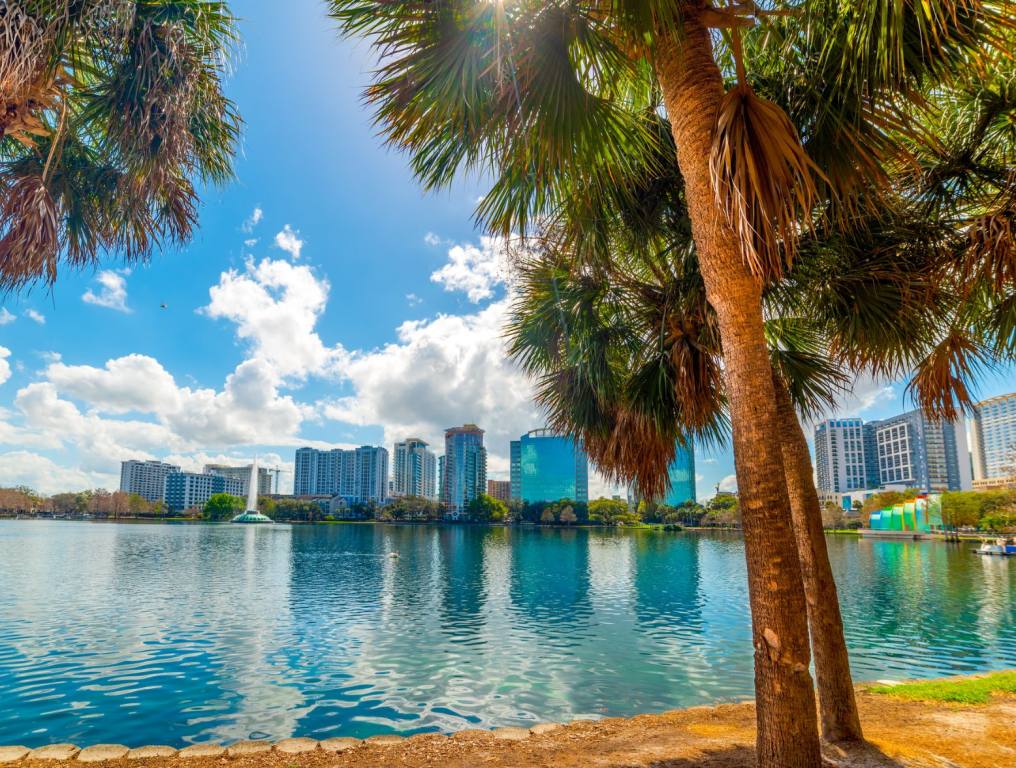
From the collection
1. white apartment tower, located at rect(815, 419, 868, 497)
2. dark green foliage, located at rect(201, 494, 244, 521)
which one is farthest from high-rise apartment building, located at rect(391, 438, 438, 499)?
white apartment tower, located at rect(815, 419, 868, 497)

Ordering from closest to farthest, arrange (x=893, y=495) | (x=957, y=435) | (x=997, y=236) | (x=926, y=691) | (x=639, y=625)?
(x=997, y=236) → (x=926, y=691) → (x=639, y=625) → (x=893, y=495) → (x=957, y=435)

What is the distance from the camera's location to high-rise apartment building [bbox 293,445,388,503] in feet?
577

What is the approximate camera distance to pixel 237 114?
601 cm

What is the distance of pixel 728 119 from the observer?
125 inches

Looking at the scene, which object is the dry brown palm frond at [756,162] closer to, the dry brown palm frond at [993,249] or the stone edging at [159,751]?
the dry brown palm frond at [993,249]

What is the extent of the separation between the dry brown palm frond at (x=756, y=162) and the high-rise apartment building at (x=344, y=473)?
175 meters

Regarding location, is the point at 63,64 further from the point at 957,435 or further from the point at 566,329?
the point at 957,435

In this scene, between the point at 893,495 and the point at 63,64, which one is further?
the point at 893,495

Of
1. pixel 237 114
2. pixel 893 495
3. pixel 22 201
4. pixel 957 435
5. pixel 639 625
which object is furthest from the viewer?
pixel 957 435

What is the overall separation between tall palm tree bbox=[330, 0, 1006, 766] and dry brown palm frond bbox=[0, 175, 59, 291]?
10.5ft

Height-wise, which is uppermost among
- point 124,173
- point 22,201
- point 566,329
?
point 124,173

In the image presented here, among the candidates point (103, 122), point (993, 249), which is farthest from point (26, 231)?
point (993, 249)

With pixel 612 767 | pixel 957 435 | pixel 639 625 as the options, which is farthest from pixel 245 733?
pixel 957 435

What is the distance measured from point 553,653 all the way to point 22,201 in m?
12.3
